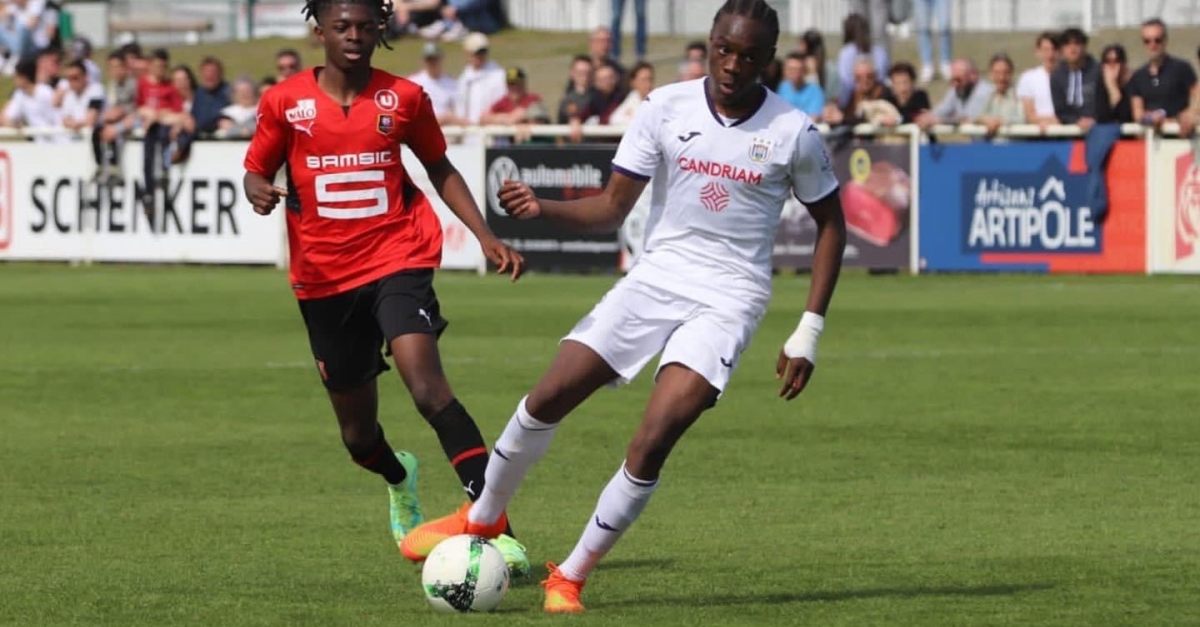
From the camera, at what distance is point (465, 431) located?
8828mm

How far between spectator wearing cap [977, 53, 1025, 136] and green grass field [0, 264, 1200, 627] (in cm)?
443

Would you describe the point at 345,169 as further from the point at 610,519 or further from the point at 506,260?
the point at 610,519

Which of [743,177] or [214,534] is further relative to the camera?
[214,534]

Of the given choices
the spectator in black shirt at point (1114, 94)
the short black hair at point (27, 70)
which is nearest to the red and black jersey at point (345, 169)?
the spectator in black shirt at point (1114, 94)

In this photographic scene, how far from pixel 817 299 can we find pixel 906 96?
17.5 meters

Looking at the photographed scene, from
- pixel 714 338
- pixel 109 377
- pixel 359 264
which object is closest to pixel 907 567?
pixel 714 338

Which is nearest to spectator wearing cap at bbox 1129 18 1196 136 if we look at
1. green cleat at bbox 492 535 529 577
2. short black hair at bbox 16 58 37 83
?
short black hair at bbox 16 58 37 83

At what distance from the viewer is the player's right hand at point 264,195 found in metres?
8.75

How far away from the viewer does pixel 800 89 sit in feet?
83.4

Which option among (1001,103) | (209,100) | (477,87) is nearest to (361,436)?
(1001,103)

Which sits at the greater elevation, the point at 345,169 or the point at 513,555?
the point at 345,169

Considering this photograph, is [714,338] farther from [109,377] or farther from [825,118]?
[825,118]

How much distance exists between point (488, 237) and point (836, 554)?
181 centimetres

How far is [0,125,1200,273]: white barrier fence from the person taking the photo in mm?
25953
